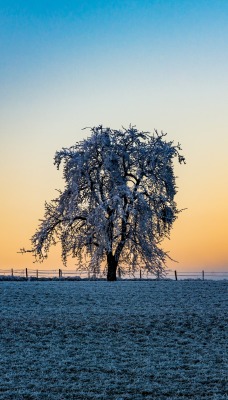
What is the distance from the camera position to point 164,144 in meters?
49.3

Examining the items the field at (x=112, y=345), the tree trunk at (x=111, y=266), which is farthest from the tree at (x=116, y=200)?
the field at (x=112, y=345)

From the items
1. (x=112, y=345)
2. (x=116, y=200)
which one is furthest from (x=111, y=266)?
(x=112, y=345)

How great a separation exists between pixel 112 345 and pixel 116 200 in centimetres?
2418

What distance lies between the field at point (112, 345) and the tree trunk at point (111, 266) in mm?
12615

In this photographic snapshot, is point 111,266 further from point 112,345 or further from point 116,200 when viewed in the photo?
point 112,345

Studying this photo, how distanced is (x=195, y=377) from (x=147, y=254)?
102 ft

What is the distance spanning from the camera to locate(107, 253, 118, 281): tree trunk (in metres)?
A: 48.0

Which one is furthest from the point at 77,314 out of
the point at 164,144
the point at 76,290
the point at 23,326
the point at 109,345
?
the point at 164,144

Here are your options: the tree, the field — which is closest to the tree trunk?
the tree

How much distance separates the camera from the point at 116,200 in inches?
1793

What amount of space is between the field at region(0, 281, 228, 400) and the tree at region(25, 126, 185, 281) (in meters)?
12.0

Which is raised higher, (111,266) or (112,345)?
(111,266)

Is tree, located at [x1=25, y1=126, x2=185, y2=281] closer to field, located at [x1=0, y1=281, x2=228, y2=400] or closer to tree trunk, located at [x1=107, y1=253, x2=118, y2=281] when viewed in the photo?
tree trunk, located at [x1=107, y1=253, x2=118, y2=281]

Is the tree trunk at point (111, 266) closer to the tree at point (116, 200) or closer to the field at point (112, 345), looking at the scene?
the tree at point (116, 200)
